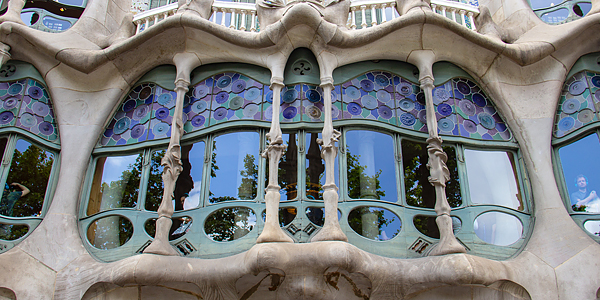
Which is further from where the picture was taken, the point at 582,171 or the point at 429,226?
the point at 582,171

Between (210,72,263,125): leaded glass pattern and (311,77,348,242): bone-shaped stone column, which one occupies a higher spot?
(210,72,263,125): leaded glass pattern

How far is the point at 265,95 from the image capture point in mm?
8094

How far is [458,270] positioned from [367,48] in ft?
12.4

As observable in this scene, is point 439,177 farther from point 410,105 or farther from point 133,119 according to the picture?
point 133,119

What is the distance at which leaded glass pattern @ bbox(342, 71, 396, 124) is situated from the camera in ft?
26.1

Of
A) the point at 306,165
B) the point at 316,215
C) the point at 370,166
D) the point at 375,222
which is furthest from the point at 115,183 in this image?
the point at 375,222

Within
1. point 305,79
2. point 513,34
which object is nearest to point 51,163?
point 305,79

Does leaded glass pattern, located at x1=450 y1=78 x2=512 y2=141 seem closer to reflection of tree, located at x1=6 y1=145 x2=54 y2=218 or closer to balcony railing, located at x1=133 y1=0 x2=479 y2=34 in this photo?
balcony railing, located at x1=133 y1=0 x2=479 y2=34

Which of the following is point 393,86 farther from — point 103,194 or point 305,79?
point 103,194

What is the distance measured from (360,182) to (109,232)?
3900 mm

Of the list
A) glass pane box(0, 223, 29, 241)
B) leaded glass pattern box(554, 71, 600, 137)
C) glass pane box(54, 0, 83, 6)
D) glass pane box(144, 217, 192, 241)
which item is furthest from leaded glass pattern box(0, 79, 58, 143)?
leaded glass pattern box(554, 71, 600, 137)

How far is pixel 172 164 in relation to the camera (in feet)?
24.4

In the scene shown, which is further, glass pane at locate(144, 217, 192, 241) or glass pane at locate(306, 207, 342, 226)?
glass pane at locate(144, 217, 192, 241)

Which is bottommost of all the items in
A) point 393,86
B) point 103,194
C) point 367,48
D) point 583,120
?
point 103,194
